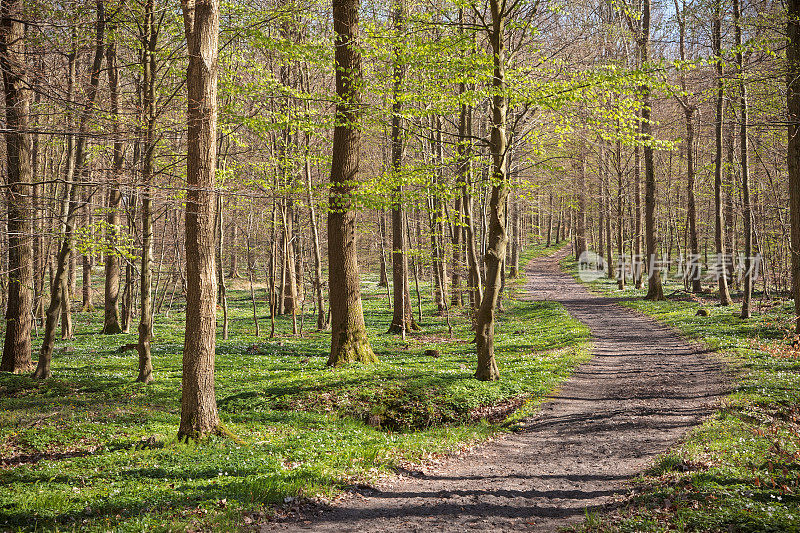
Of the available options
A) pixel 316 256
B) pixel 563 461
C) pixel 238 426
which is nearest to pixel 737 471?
pixel 563 461

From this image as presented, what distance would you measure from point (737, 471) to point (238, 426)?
328 inches

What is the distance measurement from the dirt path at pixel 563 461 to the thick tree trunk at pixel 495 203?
2092 mm

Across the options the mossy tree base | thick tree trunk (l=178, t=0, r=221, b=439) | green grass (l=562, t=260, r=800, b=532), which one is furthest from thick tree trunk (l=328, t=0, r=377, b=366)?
green grass (l=562, t=260, r=800, b=532)

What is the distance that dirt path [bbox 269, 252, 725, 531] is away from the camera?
6.73m

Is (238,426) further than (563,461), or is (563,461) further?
(238,426)

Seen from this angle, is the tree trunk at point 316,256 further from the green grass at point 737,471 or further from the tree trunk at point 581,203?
the tree trunk at point 581,203

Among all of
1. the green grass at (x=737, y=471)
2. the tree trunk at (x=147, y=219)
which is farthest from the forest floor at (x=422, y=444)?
the tree trunk at (x=147, y=219)

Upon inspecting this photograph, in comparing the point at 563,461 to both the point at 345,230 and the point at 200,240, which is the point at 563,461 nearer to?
the point at 200,240

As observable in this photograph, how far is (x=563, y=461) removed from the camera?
879 cm

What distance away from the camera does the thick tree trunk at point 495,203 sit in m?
12.1

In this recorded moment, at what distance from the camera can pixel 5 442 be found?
840 centimetres

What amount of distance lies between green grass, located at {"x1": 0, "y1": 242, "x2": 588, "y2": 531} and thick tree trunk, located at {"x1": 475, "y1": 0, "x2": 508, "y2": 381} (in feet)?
2.94

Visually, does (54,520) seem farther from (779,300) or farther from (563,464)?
(779,300)

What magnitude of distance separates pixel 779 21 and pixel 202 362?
1795 centimetres
